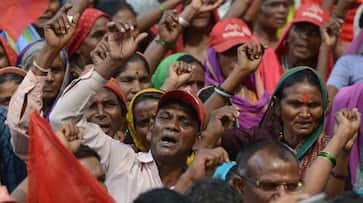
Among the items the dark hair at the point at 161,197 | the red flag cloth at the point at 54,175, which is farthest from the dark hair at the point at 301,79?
the dark hair at the point at 161,197

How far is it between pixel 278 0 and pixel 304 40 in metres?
0.78

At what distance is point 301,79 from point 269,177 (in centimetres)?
161

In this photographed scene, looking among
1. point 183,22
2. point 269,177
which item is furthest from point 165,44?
point 269,177

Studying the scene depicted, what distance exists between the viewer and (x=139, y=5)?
11570 millimetres

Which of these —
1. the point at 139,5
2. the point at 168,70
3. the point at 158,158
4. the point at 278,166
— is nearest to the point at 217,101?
the point at 168,70

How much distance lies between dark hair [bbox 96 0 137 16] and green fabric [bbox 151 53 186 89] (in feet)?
3.02

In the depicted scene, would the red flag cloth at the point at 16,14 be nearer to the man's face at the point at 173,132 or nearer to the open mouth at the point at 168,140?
the man's face at the point at 173,132

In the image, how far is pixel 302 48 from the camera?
10.3 meters

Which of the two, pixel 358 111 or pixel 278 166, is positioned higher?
pixel 278 166

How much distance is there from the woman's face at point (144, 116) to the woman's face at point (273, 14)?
252 cm

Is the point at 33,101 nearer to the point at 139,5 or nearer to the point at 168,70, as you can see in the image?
the point at 168,70

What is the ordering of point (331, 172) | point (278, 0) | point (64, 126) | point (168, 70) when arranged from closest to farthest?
point (64, 126), point (331, 172), point (168, 70), point (278, 0)

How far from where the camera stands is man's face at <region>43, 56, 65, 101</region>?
8961mm

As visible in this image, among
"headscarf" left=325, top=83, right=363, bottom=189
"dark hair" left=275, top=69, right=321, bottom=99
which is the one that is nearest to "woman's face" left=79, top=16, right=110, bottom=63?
"headscarf" left=325, top=83, right=363, bottom=189
